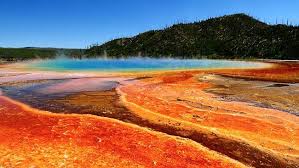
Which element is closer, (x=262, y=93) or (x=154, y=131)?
(x=154, y=131)

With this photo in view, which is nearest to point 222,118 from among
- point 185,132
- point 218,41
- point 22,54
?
point 185,132

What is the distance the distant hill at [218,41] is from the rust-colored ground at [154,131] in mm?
Answer: 47377

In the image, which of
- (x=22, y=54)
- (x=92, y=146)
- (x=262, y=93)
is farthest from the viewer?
(x=22, y=54)

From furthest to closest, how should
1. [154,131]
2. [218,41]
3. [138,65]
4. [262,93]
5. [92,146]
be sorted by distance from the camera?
1. [218,41]
2. [138,65]
3. [262,93]
4. [154,131]
5. [92,146]

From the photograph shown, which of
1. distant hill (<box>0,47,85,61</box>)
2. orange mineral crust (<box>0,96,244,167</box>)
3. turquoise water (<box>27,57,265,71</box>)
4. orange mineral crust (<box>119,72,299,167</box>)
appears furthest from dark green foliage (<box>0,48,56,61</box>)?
orange mineral crust (<box>0,96,244,167</box>)

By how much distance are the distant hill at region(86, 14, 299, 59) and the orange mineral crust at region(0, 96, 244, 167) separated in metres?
51.6

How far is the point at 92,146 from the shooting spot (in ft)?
26.4

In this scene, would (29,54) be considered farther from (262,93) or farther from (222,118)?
(222,118)

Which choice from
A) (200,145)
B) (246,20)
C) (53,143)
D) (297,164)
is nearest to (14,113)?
(53,143)

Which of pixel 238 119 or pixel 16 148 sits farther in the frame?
pixel 238 119

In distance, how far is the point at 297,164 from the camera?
738cm

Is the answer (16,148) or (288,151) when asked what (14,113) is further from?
(288,151)

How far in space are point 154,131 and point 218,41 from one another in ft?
231

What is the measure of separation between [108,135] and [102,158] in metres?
1.59
